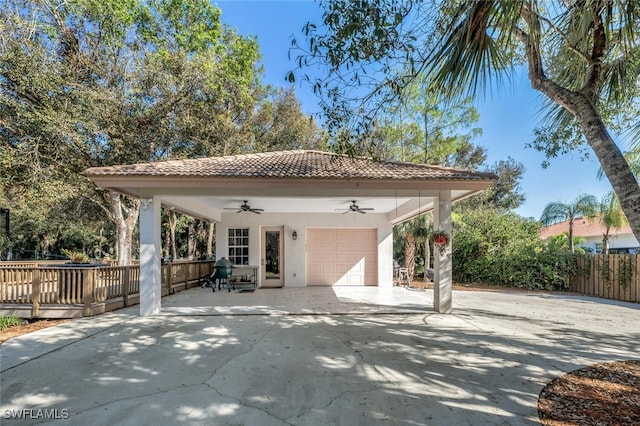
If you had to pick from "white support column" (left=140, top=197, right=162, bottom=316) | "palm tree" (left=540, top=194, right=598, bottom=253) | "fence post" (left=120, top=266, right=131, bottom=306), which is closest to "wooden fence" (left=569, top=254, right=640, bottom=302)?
"palm tree" (left=540, top=194, right=598, bottom=253)

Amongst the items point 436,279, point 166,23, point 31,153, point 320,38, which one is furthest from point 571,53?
point 166,23

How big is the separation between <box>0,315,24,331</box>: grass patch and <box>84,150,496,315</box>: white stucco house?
7.99 feet

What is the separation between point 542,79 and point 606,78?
2.23 feet

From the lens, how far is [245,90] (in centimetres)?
1608

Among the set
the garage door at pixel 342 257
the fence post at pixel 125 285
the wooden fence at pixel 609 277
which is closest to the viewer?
the fence post at pixel 125 285

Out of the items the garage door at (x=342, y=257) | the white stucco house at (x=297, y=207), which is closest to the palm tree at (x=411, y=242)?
the white stucco house at (x=297, y=207)

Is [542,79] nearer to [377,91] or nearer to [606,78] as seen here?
[606,78]

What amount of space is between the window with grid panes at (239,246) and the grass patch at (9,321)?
626 cm

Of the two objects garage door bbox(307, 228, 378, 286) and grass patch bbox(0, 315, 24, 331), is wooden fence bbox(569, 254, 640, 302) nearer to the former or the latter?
garage door bbox(307, 228, 378, 286)

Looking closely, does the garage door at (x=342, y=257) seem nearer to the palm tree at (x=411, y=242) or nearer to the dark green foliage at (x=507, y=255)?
the palm tree at (x=411, y=242)

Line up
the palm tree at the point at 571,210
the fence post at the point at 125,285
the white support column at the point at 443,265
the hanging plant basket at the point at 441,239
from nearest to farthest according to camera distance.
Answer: the hanging plant basket at the point at 441,239, the white support column at the point at 443,265, the fence post at the point at 125,285, the palm tree at the point at 571,210

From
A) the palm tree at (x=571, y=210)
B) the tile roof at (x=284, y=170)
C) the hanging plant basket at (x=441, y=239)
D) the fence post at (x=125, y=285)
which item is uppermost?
the tile roof at (x=284, y=170)

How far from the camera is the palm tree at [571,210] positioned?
1525 cm

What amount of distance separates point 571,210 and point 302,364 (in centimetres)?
1745
